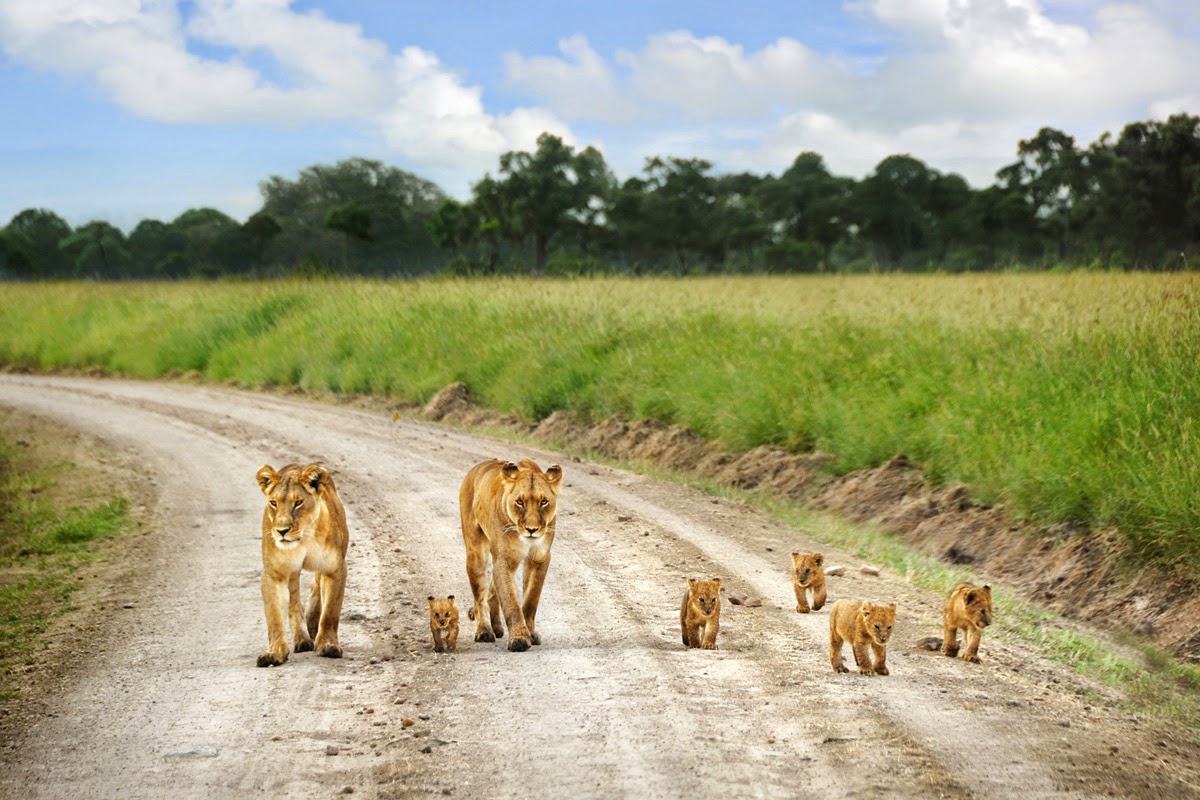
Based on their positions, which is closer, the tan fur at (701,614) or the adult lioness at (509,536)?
the adult lioness at (509,536)

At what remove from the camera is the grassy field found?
31.6 feet

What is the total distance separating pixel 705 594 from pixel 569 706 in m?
1.00

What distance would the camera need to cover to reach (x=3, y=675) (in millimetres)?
6301

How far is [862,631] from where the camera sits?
5.77 m

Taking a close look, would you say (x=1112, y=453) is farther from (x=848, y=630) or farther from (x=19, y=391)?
(x=19, y=391)

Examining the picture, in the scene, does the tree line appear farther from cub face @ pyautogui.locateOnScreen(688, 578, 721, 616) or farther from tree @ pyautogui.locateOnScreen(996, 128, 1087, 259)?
cub face @ pyautogui.locateOnScreen(688, 578, 721, 616)

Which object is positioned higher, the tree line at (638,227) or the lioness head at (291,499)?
the tree line at (638,227)

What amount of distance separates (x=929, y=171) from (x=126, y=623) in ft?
208

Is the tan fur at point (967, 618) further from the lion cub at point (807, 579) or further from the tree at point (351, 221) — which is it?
the tree at point (351, 221)

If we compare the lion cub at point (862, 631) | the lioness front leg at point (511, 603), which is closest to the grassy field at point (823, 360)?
the lion cub at point (862, 631)

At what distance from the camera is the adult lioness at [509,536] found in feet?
16.5

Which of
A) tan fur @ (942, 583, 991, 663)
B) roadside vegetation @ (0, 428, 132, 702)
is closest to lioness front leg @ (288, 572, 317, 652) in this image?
roadside vegetation @ (0, 428, 132, 702)

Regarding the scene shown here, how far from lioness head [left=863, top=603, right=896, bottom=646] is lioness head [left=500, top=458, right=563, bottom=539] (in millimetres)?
1627

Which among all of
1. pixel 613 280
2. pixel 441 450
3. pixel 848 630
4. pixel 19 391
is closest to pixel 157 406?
pixel 19 391
